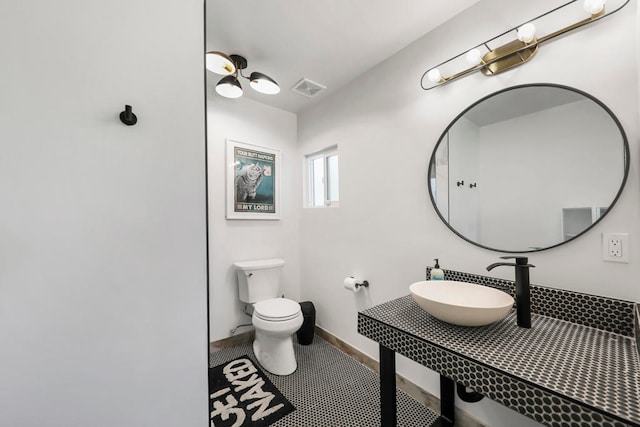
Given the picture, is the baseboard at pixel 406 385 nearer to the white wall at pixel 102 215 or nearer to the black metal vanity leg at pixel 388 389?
the black metal vanity leg at pixel 388 389

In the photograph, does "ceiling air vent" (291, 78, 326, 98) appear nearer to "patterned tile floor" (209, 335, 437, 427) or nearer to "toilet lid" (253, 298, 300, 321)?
"toilet lid" (253, 298, 300, 321)

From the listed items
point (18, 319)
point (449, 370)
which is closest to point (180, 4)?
point (18, 319)

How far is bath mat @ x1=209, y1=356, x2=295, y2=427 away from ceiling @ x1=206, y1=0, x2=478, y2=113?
85.2 inches

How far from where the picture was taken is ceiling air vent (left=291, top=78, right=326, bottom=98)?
2.08 metres

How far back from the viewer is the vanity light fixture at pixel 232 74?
1.61 meters

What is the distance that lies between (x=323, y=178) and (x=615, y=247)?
2.01 m

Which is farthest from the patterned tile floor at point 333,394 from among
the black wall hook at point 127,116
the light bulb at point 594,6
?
the light bulb at point 594,6

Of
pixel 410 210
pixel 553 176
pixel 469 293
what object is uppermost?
pixel 553 176

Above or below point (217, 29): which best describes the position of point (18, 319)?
below

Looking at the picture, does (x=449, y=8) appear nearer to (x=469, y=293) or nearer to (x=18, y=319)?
Answer: (x=469, y=293)

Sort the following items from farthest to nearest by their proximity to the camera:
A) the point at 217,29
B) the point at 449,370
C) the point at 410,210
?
the point at 410,210
the point at 217,29
the point at 449,370

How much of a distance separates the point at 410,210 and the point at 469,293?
64 cm

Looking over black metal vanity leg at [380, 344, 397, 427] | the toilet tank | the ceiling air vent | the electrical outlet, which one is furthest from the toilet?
the electrical outlet

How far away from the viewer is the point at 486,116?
1.34 m
